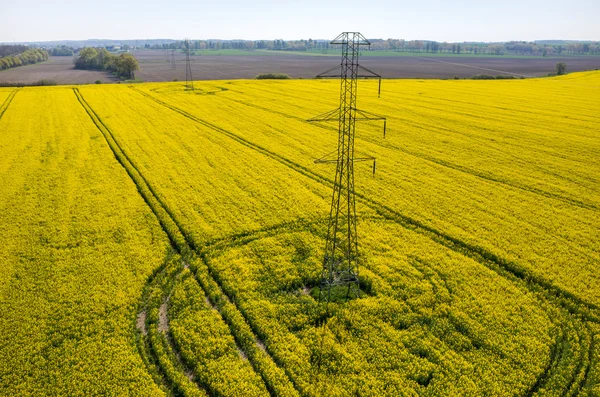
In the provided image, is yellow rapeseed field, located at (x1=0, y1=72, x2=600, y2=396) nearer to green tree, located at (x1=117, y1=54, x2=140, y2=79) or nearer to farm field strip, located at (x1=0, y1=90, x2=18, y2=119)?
farm field strip, located at (x1=0, y1=90, x2=18, y2=119)

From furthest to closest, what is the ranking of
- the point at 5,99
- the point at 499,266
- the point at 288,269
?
1. the point at 5,99
2. the point at 499,266
3. the point at 288,269

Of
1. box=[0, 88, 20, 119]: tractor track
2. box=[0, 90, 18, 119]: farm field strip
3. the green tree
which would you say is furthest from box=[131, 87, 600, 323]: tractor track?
the green tree

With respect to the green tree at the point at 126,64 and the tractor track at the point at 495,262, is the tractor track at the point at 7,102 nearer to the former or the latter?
the green tree at the point at 126,64

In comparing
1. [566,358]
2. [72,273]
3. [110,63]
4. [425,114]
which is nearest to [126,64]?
[110,63]

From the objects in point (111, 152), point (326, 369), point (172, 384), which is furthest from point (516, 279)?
point (111, 152)

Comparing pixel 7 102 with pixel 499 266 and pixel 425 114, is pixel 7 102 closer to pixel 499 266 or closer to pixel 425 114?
pixel 425 114

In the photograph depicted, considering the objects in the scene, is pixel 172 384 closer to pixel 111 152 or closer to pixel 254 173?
pixel 254 173

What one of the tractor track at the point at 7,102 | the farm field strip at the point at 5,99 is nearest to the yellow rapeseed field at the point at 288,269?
the tractor track at the point at 7,102
